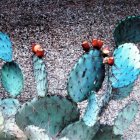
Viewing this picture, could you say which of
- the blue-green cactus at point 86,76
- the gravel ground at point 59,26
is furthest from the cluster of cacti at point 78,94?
the gravel ground at point 59,26

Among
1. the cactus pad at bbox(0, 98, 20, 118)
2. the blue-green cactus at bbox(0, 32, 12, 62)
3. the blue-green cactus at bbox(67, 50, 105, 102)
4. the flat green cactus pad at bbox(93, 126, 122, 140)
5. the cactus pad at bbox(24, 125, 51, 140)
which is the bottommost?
the flat green cactus pad at bbox(93, 126, 122, 140)

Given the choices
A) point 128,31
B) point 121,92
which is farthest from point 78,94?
point 128,31

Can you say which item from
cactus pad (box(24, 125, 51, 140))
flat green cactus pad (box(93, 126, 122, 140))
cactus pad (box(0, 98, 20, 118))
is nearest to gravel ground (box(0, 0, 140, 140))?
flat green cactus pad (box(93, 126, 122, 140))

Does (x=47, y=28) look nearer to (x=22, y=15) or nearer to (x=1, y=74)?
(x=22, y=15)

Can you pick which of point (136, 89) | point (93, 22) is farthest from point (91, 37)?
point (136, 89)

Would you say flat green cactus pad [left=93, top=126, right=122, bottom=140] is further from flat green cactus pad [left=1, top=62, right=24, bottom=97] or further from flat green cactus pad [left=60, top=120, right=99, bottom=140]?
flat green cactus pad [left=1, top=62, right=24, bottom=97]

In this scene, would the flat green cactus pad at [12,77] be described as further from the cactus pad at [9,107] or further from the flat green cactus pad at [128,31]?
the flat green cactus pad at [128,31]

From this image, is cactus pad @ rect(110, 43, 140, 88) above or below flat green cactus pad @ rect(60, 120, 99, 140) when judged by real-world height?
above
